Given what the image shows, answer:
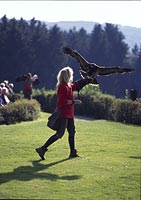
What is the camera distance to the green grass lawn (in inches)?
322

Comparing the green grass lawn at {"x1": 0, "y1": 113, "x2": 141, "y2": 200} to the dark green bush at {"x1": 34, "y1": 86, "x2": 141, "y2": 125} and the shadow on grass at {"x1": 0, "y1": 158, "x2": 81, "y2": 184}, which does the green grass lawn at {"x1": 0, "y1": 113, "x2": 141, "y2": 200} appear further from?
the dark green bush at {"x1": 34, "y1": 86, "x2": 141, "y2": 125}

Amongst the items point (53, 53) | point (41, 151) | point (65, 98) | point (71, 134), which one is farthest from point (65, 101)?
point (53, 53)

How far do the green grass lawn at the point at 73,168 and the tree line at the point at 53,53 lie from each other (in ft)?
120

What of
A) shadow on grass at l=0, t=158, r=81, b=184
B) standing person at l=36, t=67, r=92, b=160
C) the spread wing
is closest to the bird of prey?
the spread wing

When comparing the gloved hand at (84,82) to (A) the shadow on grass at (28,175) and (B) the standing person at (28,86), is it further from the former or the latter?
(B) the standing person at (28,86)

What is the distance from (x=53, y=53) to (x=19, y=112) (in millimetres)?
38726

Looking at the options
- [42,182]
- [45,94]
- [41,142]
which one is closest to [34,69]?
[45,94]

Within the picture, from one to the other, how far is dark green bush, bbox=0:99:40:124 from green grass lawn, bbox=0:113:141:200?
3.17 meters

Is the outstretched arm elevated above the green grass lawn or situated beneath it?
elevated above

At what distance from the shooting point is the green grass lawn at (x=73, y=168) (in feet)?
26.8

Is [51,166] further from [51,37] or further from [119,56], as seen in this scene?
[119,56]

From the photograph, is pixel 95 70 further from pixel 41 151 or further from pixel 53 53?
pixel 53 53

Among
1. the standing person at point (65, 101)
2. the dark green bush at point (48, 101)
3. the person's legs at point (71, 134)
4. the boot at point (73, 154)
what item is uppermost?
the standing person at point (65, 101)

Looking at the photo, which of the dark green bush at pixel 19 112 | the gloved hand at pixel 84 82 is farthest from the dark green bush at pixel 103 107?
the gloved hand at pixel 84 82
